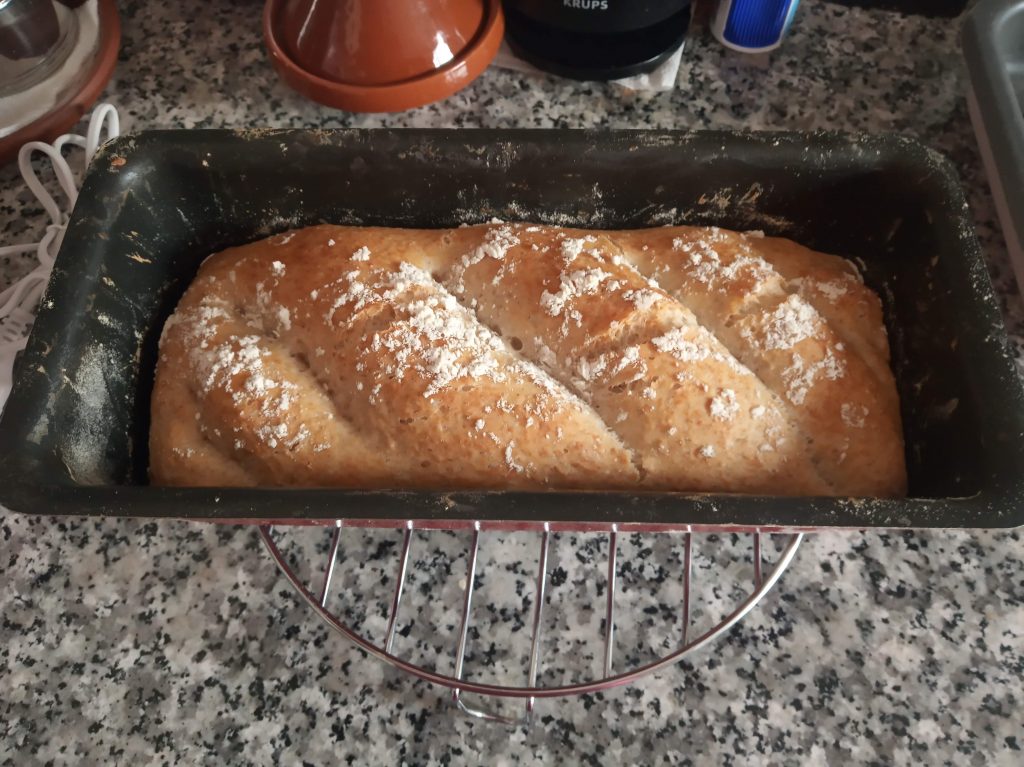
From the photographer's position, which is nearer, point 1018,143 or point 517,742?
point 517,742

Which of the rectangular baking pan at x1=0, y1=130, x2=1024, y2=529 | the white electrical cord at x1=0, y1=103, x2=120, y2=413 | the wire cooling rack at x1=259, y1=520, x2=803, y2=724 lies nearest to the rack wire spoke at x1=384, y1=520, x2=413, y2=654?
the wire cooling rack at x1=259, y1=520, x2=803, y2=724

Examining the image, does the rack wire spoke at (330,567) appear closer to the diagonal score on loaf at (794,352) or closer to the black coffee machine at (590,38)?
the diagonal score on loaf at (794,352)

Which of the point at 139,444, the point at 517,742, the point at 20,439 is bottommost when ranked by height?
the point at 517,742

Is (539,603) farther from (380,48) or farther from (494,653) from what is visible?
(380,48)

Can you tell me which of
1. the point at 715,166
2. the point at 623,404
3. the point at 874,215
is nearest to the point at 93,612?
the point at 623,404

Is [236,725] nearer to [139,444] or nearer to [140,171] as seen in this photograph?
[139,444]

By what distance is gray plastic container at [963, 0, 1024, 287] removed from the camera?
0.81 meters

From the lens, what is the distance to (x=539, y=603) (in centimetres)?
72

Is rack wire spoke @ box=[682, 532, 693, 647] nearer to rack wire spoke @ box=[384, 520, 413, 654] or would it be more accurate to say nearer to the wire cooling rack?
the wire cooling rack

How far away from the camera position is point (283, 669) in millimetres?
718

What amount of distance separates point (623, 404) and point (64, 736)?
62cm

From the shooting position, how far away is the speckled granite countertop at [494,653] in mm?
683

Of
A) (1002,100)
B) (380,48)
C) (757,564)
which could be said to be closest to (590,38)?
(380,48)

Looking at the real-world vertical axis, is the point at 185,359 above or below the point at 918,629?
above
